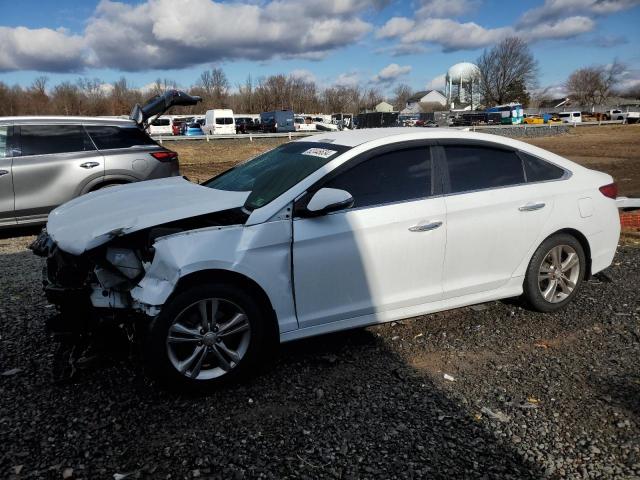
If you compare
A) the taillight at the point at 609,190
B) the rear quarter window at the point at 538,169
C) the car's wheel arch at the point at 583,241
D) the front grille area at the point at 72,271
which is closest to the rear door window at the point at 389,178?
the rear quarter window at the point at 538,169

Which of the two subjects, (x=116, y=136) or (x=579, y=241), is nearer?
(x=579, y=241)

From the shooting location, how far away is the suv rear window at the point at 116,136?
777 centimetres

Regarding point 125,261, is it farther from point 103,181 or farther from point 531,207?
point 103,181

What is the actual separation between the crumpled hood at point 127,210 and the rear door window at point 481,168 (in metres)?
1.66

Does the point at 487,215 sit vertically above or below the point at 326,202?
→ below

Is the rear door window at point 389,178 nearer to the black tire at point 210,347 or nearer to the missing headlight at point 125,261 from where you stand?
the black tire at point 210,347

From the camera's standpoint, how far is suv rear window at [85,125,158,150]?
25.5 ft

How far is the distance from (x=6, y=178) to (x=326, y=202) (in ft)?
18.7

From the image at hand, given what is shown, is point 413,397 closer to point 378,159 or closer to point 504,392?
point 504,392

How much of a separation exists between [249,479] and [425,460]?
904mm

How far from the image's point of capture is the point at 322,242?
3.51m

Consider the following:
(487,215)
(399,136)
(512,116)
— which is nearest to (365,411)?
(487,215)

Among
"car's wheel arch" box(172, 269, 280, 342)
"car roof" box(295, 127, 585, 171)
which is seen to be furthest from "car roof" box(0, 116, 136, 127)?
"car's wheel arch" box(172, 269, 280, 342)

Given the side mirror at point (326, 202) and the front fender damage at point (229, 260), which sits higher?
the side mirror at point (326, 202)
